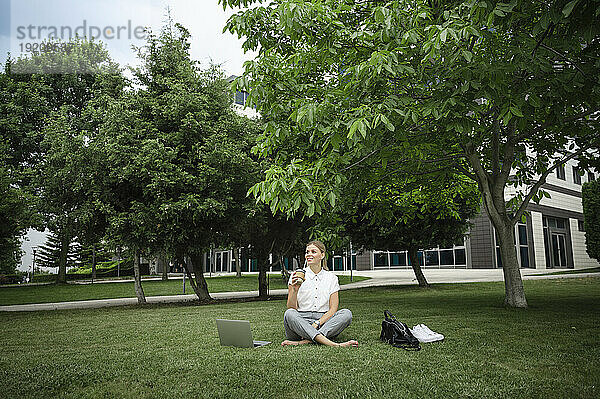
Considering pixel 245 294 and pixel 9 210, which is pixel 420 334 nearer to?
pixel 9 210

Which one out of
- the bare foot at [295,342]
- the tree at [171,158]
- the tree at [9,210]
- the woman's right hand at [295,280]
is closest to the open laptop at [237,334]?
the bare foot at [295,342]

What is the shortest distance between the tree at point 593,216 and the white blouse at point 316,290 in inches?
992

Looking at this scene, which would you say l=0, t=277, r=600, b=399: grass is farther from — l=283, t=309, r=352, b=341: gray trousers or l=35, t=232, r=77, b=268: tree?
l=35, t=232, r=77, b=268: tree

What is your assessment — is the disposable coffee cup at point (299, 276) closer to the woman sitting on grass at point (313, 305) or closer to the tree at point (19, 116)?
the woman sitting on grass at point (313, 305)

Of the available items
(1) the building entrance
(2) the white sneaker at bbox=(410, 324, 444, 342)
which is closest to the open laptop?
(2) the white sneaker at bbox=(410, 324, 444, 342)

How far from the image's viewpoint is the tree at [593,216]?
1009 inches

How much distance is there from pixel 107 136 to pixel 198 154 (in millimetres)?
2787

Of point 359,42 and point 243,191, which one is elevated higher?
point 359,42

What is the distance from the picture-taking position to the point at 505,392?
148 inches

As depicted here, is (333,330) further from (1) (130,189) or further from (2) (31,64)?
(2) (31,64)

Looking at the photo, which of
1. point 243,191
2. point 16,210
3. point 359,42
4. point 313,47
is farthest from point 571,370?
point 16,210

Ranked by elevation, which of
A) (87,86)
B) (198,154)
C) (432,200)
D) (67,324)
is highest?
(87,86)

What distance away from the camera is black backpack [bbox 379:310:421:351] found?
220 inches

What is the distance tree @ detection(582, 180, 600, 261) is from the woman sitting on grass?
2519 cm
